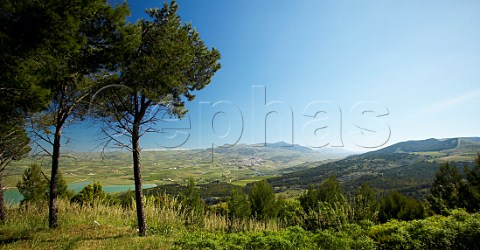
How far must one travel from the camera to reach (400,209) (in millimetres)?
21688

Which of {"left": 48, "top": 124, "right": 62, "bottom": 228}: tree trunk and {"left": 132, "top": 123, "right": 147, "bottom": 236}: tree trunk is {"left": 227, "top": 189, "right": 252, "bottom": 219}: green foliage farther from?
{"left": 48, "top": 124, "right": 62, "bottom": 228}: tree trunk

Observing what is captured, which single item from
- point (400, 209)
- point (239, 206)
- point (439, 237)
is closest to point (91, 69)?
point (439, 237)

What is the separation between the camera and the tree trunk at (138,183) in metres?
8.96

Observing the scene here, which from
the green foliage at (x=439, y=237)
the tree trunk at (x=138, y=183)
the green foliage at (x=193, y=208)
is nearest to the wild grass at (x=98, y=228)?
the green foliage at (x=193, y=208)

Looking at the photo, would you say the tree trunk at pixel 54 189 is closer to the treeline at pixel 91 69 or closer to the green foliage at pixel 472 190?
the treeline at pixel 91 69

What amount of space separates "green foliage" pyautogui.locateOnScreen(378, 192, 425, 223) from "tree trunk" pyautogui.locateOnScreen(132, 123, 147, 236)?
19034 mm

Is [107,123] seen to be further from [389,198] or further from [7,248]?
[389,198]

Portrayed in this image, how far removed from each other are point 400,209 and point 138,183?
72.5ft

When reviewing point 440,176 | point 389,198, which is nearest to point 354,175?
point 440,176

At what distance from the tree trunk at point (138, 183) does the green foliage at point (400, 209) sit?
19.0 meters

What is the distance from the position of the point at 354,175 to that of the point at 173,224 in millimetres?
176520

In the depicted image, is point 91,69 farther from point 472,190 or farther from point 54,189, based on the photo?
point 472,190

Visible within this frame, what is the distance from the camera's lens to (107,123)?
378 inches

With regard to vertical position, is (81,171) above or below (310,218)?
below
